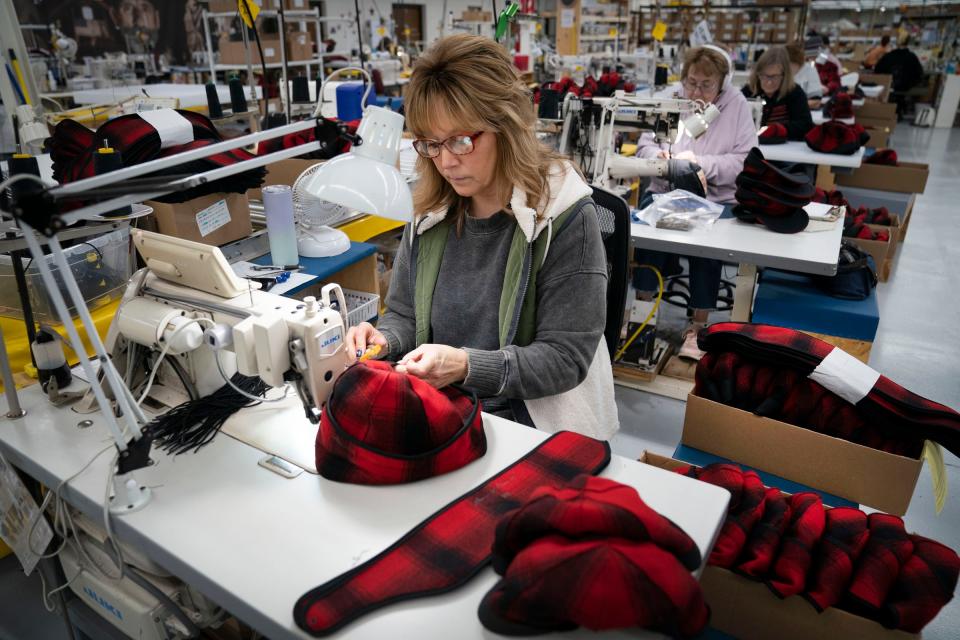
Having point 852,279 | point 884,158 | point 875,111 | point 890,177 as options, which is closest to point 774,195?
point 852,279

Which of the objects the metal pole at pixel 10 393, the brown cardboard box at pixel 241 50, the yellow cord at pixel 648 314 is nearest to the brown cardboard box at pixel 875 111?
the yellow cord at pixel 648 314

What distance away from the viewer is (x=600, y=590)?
2.31 feet

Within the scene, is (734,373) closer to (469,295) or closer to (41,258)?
(469,295)

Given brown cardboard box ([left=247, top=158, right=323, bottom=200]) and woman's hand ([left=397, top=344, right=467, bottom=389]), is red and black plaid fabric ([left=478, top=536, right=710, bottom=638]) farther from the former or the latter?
brown cardboard box ([left=247, top=158, right=323, bottom=200])

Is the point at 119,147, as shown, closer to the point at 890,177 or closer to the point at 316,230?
the point at 316,230

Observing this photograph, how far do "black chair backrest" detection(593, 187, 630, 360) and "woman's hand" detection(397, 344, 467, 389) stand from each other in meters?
0.50

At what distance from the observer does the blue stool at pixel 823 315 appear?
2.33 metres

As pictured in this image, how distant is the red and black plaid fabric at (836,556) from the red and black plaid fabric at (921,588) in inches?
2.9

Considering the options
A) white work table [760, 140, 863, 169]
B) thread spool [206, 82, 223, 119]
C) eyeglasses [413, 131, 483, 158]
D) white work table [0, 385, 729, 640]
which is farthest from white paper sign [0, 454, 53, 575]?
white work table [760, 140, 863, 169]

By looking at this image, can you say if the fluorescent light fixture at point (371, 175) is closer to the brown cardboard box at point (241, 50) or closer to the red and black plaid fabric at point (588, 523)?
the red and black plaid fabric at point (588, 523)

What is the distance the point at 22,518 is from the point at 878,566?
5.08ft

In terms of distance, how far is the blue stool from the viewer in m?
2.33

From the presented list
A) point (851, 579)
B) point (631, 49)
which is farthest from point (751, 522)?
point (631, 49)

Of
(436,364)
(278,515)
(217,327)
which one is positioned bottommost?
(278,515)
